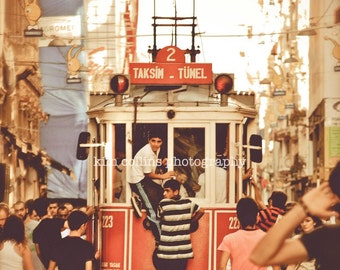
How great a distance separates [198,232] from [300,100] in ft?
214

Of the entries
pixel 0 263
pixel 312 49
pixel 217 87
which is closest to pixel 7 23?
pixel 217 87

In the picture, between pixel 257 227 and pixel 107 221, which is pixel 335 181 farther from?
pixel 107 221

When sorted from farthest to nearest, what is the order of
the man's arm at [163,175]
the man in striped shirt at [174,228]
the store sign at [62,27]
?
the store sign at [62,27]
the man's arm at [163,175]
the man in striped shirt at [174,228]

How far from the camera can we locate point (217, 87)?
49.7 ft

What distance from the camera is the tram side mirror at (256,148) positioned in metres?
14.6

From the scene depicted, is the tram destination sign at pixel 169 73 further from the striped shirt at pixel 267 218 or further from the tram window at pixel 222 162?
the striped shirt at pixel 267 218

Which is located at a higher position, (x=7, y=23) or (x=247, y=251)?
(x=7, y=23)

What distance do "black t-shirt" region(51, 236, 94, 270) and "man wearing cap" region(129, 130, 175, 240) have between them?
5.34 m

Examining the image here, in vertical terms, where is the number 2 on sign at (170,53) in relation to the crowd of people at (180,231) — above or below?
above

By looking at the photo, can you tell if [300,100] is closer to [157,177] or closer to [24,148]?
[24,148]

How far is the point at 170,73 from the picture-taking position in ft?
49.3

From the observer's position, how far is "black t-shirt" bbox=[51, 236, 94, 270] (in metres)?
9.31

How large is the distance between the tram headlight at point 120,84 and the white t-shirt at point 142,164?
0.77m

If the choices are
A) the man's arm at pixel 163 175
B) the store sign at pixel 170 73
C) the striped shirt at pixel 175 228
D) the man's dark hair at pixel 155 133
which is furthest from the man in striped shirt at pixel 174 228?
the store sign at pixel 170 73
